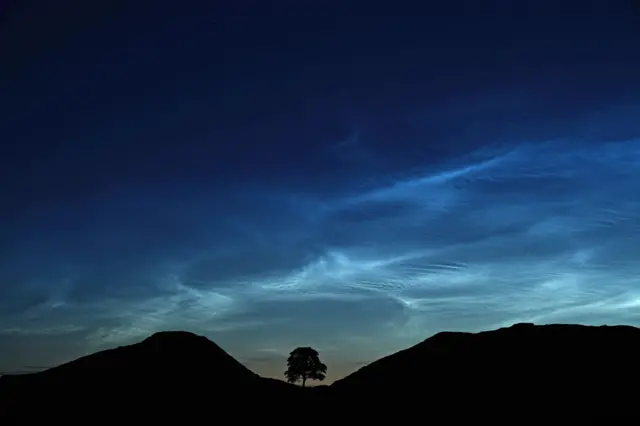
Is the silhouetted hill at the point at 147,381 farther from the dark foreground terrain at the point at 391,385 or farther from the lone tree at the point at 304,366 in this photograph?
the lone tree at the point at 304,366

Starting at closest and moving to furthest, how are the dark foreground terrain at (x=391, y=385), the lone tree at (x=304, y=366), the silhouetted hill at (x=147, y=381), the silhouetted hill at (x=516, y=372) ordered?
the silhouetted hill at (x=516, y=372) → the dark foreground terrain at (x=391, y=385) → the silhouetted hill at (x=147, y=381) → the lone tree at (x=304, y=366)

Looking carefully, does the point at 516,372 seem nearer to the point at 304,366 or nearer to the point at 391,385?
the point at 391,385

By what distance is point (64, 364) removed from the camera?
67688 millimetres

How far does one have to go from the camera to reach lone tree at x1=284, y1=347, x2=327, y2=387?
112875 mm

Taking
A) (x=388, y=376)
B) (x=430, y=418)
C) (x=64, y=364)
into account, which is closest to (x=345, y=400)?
(x=388, y=376)

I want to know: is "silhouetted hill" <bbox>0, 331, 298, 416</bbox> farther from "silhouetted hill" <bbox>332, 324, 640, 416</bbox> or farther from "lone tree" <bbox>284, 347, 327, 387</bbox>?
"lone tree" <bbox>284, 347, 327, 387</bbox>

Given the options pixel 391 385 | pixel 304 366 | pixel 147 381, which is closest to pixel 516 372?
pixel 391 385

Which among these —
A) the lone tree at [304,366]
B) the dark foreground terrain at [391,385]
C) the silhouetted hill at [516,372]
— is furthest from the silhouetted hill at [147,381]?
the lone tree at [304,366]

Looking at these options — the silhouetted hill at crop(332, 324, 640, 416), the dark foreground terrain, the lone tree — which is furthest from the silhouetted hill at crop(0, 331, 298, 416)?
the lone tree

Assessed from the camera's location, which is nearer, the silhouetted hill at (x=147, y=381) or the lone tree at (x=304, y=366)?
the silhouetted hill at (x=147, y=381)

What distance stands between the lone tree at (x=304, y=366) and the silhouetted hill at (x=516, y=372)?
50.5 m

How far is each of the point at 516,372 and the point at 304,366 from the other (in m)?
66.4

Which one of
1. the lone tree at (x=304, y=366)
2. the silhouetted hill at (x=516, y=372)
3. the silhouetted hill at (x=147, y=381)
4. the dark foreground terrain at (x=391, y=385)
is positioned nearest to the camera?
the silhouetted hill at (x=516, y=372)

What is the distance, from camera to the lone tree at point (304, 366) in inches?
4444
